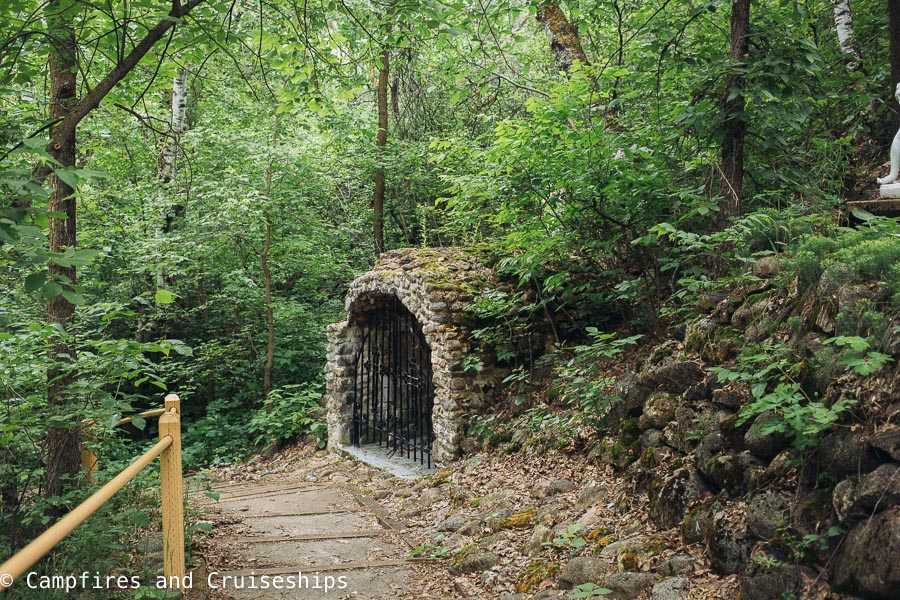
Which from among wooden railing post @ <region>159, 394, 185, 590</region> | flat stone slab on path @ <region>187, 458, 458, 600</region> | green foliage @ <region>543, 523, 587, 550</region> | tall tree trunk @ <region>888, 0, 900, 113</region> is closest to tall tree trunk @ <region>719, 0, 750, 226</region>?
tall tree trunk @ <region>888, 0, 900, 113</region>

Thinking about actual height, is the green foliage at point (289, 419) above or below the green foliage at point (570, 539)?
below

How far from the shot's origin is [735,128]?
4.48 m

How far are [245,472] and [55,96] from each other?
634 cm

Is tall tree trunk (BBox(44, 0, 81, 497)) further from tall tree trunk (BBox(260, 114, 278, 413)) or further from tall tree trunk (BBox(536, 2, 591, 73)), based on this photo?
tall tree trunk (BBox(260, 114, 278, 413))

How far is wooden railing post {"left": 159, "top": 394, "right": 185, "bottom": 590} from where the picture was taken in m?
2.78

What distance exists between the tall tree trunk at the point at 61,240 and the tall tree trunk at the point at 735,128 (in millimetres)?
4098

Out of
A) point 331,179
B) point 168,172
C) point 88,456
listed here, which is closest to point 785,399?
point 88,456

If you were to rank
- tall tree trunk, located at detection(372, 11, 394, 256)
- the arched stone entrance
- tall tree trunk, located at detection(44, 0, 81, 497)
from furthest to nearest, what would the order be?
tall tree trunk, located at detection(372, 11, 394, 256)
the arched stone entrance
tall tree trunk, located at detection(44, 0, 81, 497)

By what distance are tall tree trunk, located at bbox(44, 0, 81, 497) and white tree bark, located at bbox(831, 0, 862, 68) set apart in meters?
6.93

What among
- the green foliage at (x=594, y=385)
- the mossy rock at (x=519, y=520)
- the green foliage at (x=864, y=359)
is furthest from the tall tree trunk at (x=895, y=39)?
the mossy rock at (x=519, y=520)

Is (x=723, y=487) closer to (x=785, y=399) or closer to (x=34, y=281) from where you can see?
(x=785, y=399)

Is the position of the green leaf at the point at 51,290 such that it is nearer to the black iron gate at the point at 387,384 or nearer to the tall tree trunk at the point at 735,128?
the tall tree trunk at the point at 735,128

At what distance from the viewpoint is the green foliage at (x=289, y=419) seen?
9.76m

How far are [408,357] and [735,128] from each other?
16.5 feet
